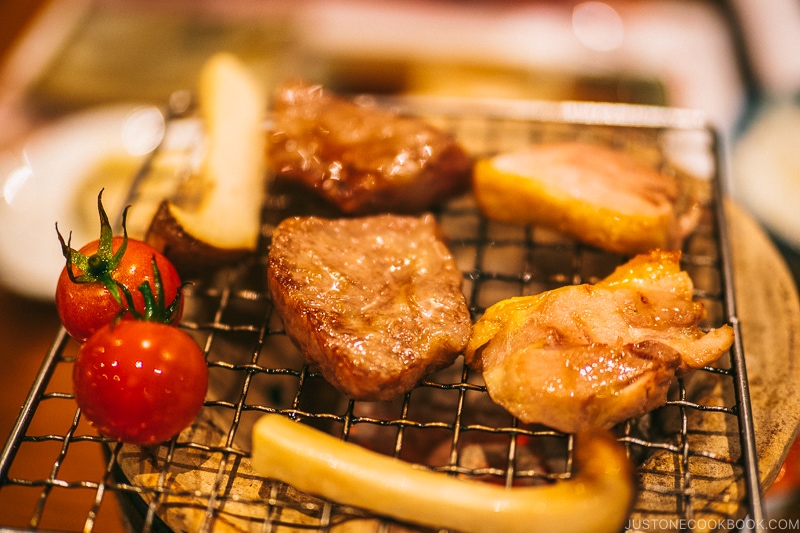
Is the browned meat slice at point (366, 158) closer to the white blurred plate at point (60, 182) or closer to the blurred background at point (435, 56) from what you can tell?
the white blurred plate at point (60, 182)

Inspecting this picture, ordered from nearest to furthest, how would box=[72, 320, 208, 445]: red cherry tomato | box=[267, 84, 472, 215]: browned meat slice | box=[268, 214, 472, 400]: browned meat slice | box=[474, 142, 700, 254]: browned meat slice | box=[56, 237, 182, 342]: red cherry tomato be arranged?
box=[72, 320, 208, 445]: red cherry tomato
box=[268, 214, 472, 400]: browned meat slice
box=[56, 237, 182, 342]: red cherry tomato
box=[474, 142, 700, 254]: browned meat slice
box=[267, 84, 472, 215]: browned meat slice

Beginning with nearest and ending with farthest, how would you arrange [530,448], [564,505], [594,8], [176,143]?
[564,505] < [530,448] < [176,143] < [594,8]

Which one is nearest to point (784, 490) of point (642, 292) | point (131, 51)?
point (642, 292)

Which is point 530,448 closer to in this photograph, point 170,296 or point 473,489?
point 473,489

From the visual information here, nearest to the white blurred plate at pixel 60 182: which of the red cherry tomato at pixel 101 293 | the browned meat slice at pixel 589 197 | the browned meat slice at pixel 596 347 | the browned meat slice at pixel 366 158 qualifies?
the browned meat slice at pixel 366 158

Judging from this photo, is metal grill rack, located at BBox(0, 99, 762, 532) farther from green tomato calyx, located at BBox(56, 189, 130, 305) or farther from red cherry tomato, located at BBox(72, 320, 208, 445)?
green tomato calyx, located at BBox(56, 189, 130, 305)

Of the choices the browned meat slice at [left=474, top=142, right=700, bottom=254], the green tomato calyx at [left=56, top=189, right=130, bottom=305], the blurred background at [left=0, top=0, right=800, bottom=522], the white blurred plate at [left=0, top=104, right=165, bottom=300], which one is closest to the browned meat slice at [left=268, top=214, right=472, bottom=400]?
the browned meat slice at [left=474, top=142, right=700, bottom=254]
